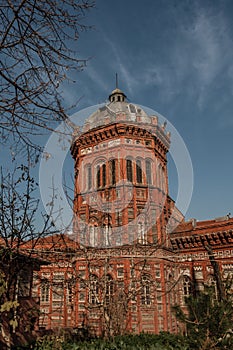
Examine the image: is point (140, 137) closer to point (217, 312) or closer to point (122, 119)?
point (122, 119)

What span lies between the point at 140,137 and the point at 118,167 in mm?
3422

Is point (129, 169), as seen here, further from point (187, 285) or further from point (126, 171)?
point (187, 285)

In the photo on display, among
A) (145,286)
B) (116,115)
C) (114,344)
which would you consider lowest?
(114,344)

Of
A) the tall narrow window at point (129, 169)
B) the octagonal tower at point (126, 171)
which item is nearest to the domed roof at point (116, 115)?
the octagonal tower at point (126, 171)

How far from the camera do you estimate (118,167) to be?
82.5ft

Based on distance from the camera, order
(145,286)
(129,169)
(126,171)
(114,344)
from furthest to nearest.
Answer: (129,169) < (126,171) < (145,286) < (114,344)

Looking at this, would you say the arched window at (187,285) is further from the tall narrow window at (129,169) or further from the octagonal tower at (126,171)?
the tall narrow window at (129,169)

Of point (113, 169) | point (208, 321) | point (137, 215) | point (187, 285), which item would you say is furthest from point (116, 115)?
point (208, 321)

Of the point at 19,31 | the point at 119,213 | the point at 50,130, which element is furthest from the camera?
the point at 119,213

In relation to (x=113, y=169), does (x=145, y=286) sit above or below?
below

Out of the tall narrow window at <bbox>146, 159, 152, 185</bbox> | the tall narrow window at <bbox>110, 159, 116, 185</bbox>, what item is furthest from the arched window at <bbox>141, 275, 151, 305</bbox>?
the tall narrow window at <bbox>110, 159, 116, 185</bbox>

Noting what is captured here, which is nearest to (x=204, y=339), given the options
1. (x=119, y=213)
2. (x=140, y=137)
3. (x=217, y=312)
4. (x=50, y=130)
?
(x=217, y=312)

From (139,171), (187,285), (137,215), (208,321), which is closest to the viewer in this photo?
(208,321)

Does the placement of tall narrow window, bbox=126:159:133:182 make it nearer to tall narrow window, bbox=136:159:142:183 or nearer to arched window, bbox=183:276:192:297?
tall narrow window, bbox=136:159:142:183
